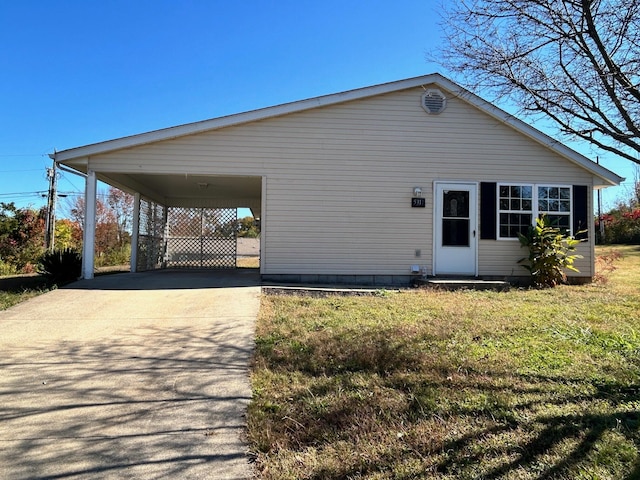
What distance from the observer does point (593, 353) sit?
406 centimetres

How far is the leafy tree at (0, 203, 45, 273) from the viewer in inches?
575

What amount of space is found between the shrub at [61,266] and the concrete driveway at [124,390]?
271 cm

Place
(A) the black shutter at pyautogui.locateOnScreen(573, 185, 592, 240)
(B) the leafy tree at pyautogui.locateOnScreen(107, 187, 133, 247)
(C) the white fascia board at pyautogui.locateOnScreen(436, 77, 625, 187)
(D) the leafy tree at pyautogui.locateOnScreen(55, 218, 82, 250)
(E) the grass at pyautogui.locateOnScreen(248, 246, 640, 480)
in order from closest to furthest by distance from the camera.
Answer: (E) the grass at pyautogui.locateOnScreen(248, 246, 640, 480) → (C) the white fascia board at pyautogui.locateOnScreen(436, 77, 625, 187) → (A) the black shutter at pyautogui.locateOnScreen(573, 185, 592, 240) → (D) the leafy tree at pyautogui.locateOnScreen(55, 218, 82, 250) → (B) the leafy tree at pyautogui.locateOnScreen(107, 187, 133, 247)

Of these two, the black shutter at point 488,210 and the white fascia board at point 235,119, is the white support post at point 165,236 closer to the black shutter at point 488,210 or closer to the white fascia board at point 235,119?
the white fascia board at point 235,119

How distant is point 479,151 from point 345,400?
8.08 m

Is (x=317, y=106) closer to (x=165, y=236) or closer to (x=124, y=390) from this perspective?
(x=124, y=390)

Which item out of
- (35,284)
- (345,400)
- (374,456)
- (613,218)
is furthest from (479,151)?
(613,218)

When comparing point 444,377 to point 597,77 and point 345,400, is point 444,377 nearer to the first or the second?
point 345,400

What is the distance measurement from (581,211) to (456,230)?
10.0ft

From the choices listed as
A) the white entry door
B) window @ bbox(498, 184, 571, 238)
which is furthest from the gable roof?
the white entry door

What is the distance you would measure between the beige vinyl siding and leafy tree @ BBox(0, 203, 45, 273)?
904 centimetres

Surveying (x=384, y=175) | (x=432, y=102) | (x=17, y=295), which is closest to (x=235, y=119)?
(x=384, y=175)

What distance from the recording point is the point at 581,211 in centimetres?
991

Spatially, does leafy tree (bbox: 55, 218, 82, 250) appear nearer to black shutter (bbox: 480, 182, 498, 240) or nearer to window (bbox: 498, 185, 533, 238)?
black shutter (bbox: 480, 182, 498, 240)
